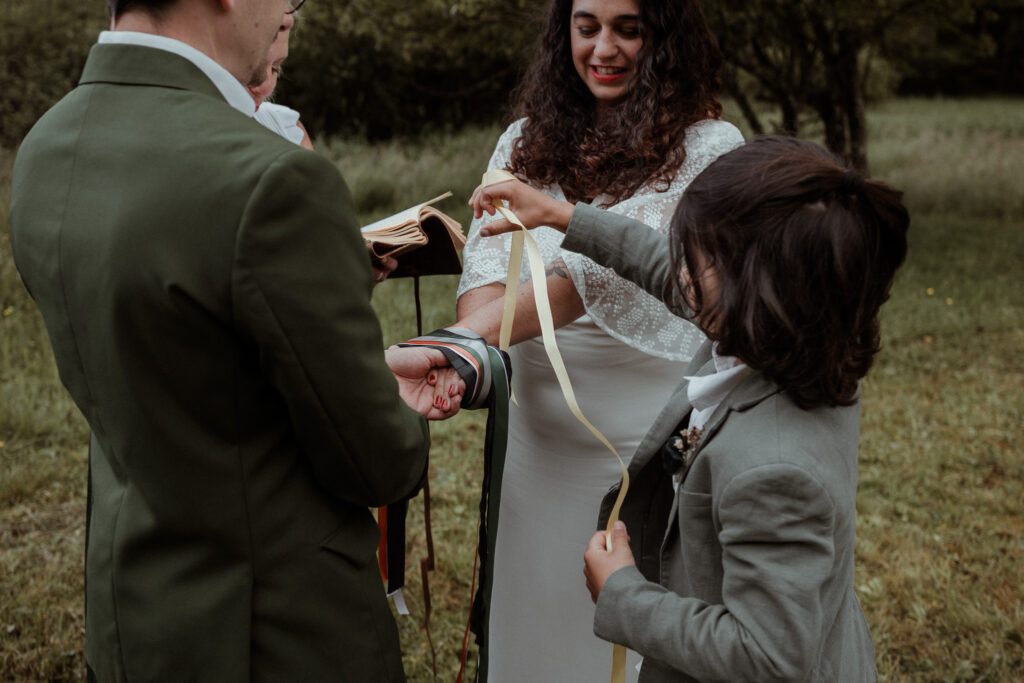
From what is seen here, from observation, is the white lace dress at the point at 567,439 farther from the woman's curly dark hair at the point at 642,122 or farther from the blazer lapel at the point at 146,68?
the blazer lapel at the point at 146,68

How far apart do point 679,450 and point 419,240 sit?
0.80 metres

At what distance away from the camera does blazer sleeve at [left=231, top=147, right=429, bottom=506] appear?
126 centimetres

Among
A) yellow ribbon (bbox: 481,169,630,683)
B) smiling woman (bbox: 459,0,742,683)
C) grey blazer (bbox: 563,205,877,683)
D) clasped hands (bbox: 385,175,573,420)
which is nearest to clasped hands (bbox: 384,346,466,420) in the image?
clasped hands (bbox: 385,175,573,420)

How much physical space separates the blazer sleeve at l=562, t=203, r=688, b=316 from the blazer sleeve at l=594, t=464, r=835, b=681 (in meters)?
0.61

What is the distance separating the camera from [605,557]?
5.87 feet

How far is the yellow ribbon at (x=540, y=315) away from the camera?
193 cm

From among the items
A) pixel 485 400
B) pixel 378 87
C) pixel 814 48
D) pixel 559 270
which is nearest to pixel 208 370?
pixel 485 400

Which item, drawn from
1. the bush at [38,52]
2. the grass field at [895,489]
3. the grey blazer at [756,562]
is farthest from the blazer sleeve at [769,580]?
the bush at [38,52]

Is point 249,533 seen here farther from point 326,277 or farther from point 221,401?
point 326,277

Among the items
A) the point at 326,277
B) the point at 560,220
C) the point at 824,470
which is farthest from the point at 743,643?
the point at 560,220

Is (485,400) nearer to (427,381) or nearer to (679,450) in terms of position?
(427,381)

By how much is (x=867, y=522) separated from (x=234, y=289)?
13.8ft

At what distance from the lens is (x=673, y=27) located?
2.48 metres

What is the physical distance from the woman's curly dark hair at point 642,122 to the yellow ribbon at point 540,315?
1.07 feet
